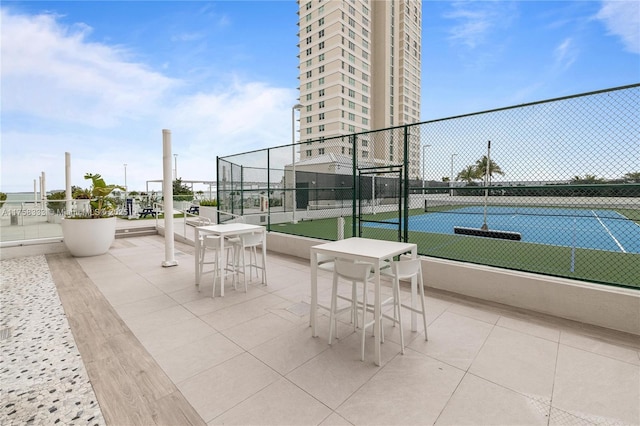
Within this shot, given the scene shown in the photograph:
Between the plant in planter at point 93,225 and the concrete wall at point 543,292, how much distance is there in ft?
22.8

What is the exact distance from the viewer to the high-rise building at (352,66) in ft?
133

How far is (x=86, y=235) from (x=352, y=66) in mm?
43528

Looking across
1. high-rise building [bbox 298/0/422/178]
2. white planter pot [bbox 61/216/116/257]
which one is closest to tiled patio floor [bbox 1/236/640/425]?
white planter pot [bbox 61/216/116/257]

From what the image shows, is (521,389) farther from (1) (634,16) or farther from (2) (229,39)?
(2) (229,39)

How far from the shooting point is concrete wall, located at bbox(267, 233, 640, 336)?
281cm

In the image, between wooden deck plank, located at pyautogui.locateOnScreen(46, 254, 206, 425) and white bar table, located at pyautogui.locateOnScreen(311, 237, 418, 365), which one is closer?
wooden deck plank, located at pyautogui.locateOnScreen(46, 254, 206, 425)

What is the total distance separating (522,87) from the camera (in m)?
20.4

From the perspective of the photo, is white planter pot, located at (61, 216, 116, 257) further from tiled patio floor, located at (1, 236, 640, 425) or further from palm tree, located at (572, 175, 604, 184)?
palm tree, located at (572, 175, 604, 184)

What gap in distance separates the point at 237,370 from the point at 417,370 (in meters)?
1.41

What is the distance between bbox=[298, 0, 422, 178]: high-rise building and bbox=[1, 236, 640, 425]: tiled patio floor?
33.2 meters

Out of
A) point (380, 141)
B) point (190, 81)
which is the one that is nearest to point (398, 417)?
point (190, 81)

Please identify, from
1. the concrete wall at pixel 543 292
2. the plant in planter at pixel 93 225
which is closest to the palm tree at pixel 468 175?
the concrete wall at pixel 543 292

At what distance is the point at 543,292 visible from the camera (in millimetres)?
3215

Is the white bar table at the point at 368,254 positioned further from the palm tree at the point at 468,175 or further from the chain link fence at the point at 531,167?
the palm tree at the point at 468,175
